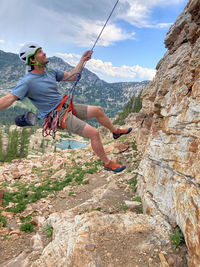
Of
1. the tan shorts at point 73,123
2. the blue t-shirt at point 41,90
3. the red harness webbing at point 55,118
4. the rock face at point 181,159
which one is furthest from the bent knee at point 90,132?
the rock face at point 181,159

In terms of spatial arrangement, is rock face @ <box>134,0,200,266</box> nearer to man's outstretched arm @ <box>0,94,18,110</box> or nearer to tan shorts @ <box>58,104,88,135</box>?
tan shorts @ <box>58,104,88,135</box>

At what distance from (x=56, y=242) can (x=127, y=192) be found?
4257 mm

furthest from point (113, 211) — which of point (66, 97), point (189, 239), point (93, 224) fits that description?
point (66, 97)

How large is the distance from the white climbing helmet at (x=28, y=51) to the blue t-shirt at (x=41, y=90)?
Answer: 42 centimetres

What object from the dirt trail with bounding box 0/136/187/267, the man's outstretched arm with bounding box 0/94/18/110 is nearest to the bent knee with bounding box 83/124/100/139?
the man's outstretched arm with bounding box 0/94/18/110

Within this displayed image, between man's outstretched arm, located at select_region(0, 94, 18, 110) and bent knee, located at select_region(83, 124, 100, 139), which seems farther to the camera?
bent knee, located at select_region(83, 124, 100, 139)

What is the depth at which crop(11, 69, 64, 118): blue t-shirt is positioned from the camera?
511cm

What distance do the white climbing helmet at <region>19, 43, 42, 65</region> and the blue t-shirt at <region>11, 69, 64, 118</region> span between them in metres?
0.42

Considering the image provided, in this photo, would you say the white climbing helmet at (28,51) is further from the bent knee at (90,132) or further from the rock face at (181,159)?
the rock face at (181,159)

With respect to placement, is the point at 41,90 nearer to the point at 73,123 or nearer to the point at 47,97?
the point at 47,97

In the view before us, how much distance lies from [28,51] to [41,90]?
3.62ft

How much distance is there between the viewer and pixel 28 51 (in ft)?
17.1

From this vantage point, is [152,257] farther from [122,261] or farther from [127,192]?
[127,192]

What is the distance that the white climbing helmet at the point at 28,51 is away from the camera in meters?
5.21
